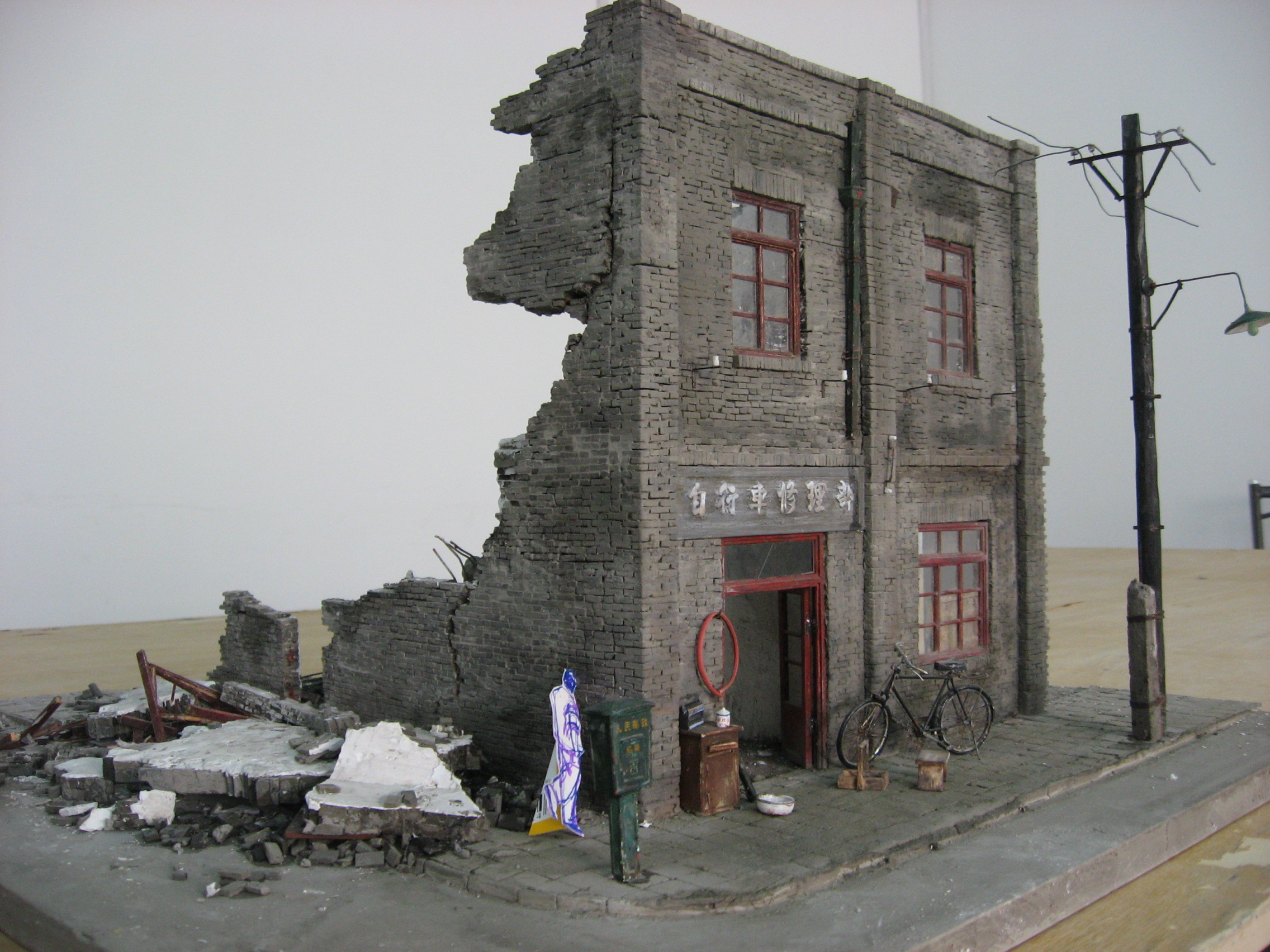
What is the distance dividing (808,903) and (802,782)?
321 cm

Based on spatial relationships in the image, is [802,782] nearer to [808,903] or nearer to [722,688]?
[722,688]

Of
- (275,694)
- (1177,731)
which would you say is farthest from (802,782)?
(275,694)

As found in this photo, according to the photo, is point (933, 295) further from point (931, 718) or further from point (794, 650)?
point (931, 718)

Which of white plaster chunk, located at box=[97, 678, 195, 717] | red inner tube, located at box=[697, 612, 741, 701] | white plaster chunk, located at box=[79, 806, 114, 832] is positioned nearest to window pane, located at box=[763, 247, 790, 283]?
red inner tube, located at box=[697, 612, 741, 701]

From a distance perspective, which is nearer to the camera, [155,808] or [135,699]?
[155,808]

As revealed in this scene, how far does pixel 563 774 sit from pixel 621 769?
1110mm

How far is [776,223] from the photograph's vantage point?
448 inches

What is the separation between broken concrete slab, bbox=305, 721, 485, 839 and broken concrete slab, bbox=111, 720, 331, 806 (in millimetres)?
366

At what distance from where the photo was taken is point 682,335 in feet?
33.9

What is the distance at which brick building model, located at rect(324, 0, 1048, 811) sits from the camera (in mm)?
9977

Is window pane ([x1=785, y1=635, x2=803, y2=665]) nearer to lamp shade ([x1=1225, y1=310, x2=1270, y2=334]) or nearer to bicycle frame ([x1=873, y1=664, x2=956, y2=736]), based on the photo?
bicycle frame ([x1=873, y1=664, x2=956, y2=736])

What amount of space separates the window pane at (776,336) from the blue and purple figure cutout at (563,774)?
4.30 metres

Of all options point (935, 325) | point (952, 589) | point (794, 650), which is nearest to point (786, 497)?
point (794, 650)

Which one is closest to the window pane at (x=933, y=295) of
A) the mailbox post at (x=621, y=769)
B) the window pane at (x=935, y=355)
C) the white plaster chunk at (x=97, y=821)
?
the window pane at (x=935, y=355)
